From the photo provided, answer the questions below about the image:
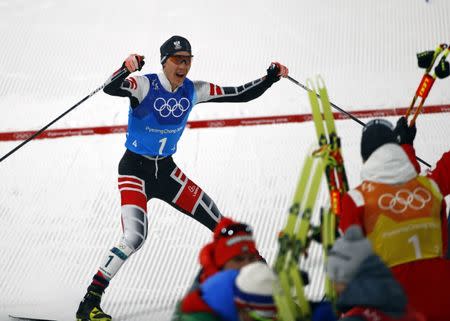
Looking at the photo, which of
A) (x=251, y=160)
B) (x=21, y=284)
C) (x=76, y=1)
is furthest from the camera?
(x=76, y=1)

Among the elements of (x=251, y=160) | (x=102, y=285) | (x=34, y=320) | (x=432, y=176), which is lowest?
(x=34, y=320)

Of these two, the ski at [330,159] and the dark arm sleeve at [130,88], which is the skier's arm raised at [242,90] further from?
the ski at [330,159]

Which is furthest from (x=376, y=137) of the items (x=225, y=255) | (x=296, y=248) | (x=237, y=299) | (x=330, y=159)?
(x=237, y=299)

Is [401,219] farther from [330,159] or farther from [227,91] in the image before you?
[227,91]

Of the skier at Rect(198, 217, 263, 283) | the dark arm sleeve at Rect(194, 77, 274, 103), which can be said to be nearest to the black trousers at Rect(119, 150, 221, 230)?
the dark arm sleeve at Rect(194, 77, 274, 103)

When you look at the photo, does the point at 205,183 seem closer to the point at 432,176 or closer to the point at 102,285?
the point at 102,285

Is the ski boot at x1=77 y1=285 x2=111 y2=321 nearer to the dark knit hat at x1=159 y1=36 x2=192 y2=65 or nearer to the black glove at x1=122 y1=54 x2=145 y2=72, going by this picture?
the black glove at x1=122 y1=54 x2=145 y2=72

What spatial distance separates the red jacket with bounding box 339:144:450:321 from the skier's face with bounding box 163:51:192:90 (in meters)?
1.73

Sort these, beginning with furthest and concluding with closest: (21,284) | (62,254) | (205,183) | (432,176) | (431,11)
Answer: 1. (431,11)
2. (205,183)
3. (62,254)
4. (21,284)
5. (432,176)

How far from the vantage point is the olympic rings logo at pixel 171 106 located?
166 inches

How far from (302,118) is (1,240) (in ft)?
11.3

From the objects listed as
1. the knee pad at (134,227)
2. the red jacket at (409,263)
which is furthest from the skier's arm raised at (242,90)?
the red jacket at (409,263)

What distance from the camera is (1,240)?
537 centimetres

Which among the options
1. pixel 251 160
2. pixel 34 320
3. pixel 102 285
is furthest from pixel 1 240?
pixel 251 160
